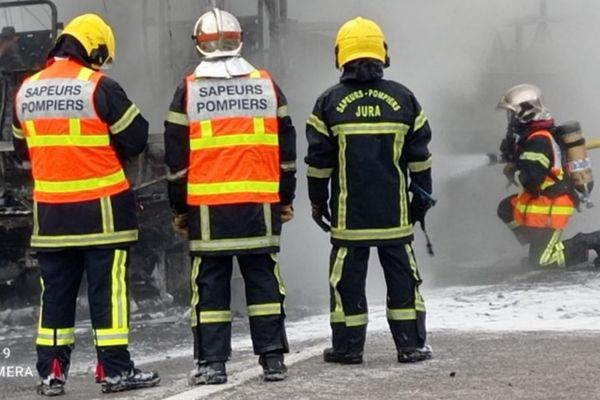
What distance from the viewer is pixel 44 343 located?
578 cm

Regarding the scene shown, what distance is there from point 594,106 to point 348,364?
8752 millimetres

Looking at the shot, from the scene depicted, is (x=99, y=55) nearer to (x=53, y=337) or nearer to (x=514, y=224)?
(x=53, y=337)

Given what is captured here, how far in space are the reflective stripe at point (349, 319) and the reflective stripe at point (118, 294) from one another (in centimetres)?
97

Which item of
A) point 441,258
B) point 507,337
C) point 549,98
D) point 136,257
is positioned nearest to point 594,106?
point 549,98

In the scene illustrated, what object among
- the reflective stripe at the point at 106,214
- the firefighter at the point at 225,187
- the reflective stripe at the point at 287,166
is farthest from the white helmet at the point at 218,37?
the reflective stripe at the point at 106,214

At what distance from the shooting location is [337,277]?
6121 millimetres

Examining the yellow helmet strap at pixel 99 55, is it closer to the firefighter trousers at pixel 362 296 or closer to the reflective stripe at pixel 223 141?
the reflective stripe at pixel 223 141

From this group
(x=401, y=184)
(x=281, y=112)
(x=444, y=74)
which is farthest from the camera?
(x=444, y=74)

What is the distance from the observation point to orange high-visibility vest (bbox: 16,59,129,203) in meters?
5.66

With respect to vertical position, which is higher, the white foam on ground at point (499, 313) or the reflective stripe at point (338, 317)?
the reflective stripe at point (338, 317)

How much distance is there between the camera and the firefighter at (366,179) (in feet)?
19.8

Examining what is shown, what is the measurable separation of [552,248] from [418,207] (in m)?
3.67

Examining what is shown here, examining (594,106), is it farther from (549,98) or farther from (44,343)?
(44,343)

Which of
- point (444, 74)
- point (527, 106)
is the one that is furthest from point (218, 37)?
point (444, 74)
